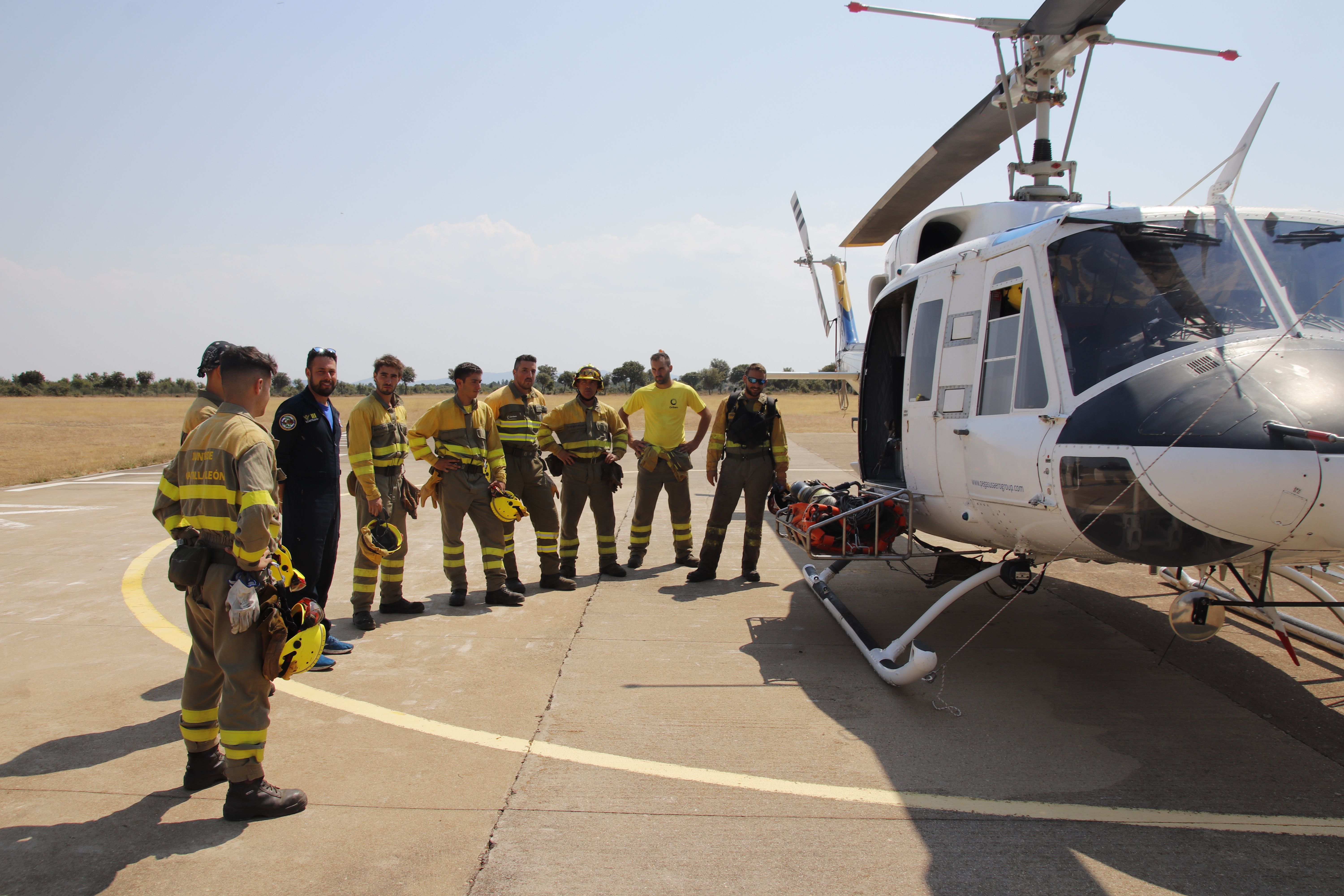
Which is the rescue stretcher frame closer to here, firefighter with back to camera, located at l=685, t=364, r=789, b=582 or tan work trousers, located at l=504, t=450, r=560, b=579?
firefighter with back to camera, located at l=685, t=364, r=789, b=582

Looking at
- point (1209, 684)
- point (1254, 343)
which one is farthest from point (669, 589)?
point (1254, 343)

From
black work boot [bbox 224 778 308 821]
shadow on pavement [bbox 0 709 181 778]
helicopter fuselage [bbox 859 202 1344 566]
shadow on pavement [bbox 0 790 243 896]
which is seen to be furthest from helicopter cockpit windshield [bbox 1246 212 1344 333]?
shadow on pavement [bbox 0 709 181 778]

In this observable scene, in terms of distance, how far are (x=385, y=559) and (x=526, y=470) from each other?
4.33 ft

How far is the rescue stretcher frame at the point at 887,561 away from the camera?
4125mm

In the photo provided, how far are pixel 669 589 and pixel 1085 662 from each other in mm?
3127

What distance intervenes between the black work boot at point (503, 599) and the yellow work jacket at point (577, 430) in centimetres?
138

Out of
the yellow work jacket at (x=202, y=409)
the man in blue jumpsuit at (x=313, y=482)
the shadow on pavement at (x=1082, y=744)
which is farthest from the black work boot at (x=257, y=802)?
the shadow on pavement at (x=1082, y=744)

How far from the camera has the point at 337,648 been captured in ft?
16.0

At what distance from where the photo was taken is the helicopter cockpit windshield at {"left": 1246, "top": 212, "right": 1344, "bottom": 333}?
341 centimetres

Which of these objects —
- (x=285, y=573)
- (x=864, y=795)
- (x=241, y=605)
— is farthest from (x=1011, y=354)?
(x=241, y=605)

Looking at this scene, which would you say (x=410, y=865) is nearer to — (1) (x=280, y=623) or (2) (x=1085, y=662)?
(1) (x=280, y=623)

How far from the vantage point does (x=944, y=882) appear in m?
2.55

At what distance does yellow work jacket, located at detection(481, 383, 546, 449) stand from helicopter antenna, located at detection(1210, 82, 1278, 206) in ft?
15.8

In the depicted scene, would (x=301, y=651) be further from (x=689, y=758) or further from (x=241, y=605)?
(x=689, y=758)
